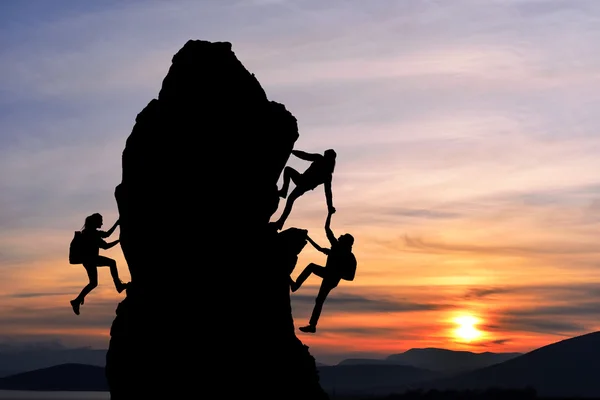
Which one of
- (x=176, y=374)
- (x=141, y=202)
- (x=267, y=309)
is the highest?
(x=141, y=202)

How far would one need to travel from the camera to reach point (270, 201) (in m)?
25.1

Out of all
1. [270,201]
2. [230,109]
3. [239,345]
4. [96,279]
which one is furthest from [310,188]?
[96,279]

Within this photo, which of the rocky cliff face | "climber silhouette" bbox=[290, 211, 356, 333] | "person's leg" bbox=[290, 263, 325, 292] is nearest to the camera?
the rocky cliff face

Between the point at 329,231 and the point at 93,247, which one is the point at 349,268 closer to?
the point at 329,231

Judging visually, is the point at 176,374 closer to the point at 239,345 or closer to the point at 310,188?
the point at 239,345

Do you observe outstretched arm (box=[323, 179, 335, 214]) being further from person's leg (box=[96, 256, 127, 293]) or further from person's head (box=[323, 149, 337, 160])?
person's leg (box=[96, 256, 127, 293])

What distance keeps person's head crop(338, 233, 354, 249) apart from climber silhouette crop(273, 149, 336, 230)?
106cm

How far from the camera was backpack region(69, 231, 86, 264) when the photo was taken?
26.6 meters

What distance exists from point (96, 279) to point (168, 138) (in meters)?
5.59

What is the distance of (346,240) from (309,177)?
229 centimetres

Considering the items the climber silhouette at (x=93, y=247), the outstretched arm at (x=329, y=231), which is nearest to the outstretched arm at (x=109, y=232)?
the climber silhouette at (x=93, y=247)

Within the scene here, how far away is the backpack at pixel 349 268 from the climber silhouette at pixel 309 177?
1786 millimetres

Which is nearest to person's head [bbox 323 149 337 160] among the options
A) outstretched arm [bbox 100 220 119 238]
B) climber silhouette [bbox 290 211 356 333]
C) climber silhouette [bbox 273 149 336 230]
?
climber silhouette [bbox 273 149 336 230]

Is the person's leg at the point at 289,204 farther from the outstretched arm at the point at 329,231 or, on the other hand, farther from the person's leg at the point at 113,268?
the person's leg at the point at 113,268
